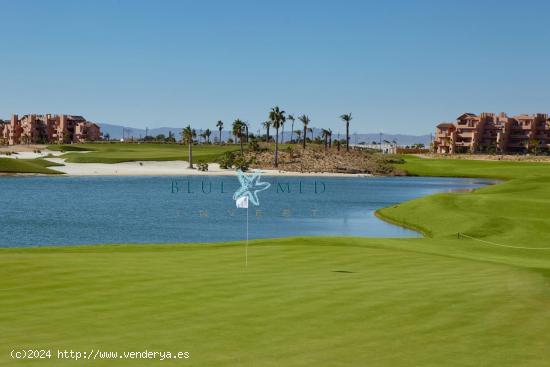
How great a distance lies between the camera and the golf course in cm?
1505

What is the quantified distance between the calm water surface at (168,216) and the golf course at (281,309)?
29.2 m

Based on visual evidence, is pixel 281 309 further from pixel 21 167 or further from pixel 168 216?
pixel 21 167

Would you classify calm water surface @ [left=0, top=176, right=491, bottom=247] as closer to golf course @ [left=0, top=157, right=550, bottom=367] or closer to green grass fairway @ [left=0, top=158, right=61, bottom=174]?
golf course @ [left=0, top=157, right=550, bottom=367]

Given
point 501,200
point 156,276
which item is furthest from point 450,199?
point 156,276

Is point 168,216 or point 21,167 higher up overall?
point 21,167

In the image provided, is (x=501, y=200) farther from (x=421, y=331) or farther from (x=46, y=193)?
(x=46, y=193)

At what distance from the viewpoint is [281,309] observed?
18.6 m

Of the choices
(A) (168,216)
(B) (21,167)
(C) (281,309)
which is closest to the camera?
(C) (281,309)

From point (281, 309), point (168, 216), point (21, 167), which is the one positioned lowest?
point (168, 216)

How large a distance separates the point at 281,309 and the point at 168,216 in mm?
60949

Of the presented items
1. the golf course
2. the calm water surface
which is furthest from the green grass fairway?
the golf course

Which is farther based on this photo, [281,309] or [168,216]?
[168,216]

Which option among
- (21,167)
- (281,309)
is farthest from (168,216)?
(21,167)

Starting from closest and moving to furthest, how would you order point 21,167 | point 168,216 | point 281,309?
point 281,309
point 168,216
point 21,167
